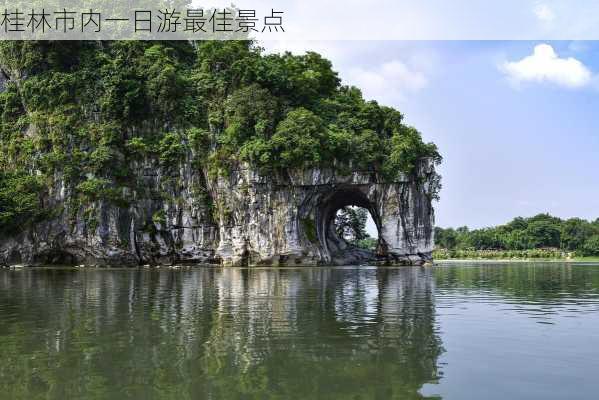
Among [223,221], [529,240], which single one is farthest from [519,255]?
[223,221]

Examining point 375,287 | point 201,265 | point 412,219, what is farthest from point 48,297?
point 412,219

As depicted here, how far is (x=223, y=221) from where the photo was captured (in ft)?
144

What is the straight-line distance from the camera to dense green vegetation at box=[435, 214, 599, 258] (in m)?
78.4

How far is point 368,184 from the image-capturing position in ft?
146

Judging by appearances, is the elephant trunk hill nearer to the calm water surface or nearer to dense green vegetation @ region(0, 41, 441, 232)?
dense green vegetation @ region(0, 41, 441, 232)

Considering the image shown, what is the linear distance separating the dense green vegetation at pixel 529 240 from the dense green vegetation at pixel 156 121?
40.0 metres

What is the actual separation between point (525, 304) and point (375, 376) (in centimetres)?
1009

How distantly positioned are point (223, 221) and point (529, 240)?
57.2m

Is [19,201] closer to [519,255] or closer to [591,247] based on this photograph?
[519,255]

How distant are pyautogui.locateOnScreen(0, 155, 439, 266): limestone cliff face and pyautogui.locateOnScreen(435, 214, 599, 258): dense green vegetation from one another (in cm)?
3839

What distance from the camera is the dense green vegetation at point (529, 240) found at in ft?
257

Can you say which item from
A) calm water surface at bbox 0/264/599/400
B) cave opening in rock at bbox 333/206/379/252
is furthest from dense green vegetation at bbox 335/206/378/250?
calm water surface at bbox 0/264/599/400

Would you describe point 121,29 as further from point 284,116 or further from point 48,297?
point 48,297

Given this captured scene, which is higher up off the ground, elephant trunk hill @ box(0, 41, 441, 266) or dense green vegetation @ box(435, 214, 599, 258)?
elephant trunk hill @ box(0, 41, 441, 266)
